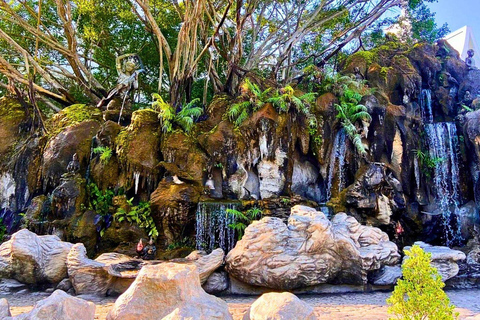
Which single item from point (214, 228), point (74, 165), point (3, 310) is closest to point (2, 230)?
point (74, 165)

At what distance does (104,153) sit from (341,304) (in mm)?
7658

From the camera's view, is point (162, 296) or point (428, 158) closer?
point (162, 296)

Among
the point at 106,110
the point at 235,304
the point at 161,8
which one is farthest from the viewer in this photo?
the point at 161,8

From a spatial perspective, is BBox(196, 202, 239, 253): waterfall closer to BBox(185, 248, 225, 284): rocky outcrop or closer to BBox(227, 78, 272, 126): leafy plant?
BBox(185, 248, 225, 284): rocky outcrop

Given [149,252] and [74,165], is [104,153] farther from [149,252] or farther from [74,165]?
[149,252]

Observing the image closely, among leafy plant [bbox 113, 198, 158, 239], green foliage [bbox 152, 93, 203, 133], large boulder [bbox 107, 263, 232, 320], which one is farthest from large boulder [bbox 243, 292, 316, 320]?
green foliage [bbox 152, 93, 203, 133]

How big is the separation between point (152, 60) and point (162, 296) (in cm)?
1508

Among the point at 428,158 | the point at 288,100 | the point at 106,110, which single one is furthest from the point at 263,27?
the point at 428,158

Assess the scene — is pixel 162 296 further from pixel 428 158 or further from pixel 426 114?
pixel 426 114

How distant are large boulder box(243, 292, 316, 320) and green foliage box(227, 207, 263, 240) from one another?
187 inches

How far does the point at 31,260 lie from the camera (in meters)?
6.70

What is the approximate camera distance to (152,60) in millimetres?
16781

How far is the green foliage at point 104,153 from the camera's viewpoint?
994cm

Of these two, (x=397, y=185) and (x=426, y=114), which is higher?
(x=426, y=114)
